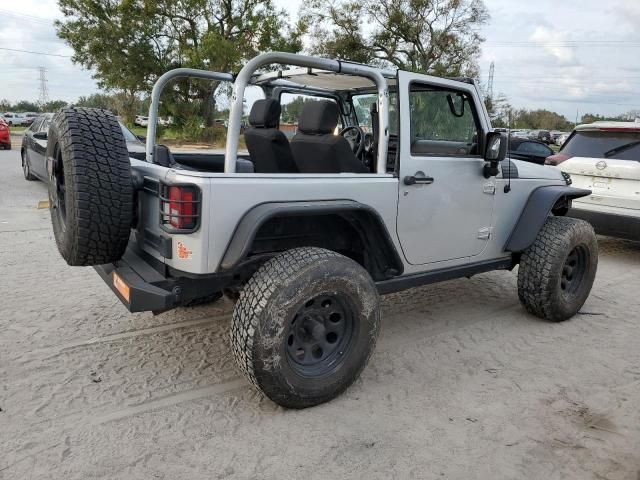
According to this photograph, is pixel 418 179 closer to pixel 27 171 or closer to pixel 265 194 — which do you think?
pixel 265 194

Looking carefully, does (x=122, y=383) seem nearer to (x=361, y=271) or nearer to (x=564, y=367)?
(x=361, y=271)

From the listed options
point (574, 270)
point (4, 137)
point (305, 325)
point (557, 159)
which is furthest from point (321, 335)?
point (4, 137)

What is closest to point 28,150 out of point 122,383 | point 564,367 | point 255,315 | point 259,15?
point 122,383

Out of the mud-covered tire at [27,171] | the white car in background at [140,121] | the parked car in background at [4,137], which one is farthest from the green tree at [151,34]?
the mud-covered tire at [27,171]

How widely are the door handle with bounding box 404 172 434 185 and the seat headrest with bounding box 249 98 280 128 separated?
3.21 ft

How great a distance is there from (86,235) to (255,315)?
103cm

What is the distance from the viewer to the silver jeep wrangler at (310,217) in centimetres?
274

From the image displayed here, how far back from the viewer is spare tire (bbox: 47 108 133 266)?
2.80 metres

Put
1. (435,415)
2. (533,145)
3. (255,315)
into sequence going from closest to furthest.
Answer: (255,315)
(435,415)
(533,145)

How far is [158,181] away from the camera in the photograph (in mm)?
2871

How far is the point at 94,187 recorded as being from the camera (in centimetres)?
280

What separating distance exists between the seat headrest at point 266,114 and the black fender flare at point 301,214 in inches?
35.6

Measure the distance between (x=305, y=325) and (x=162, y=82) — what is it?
224 cm

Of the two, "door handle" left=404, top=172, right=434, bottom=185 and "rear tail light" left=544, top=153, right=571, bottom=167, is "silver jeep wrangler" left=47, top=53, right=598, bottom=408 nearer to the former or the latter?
"door handle" left=404, top=172, right=434, bottom=185
